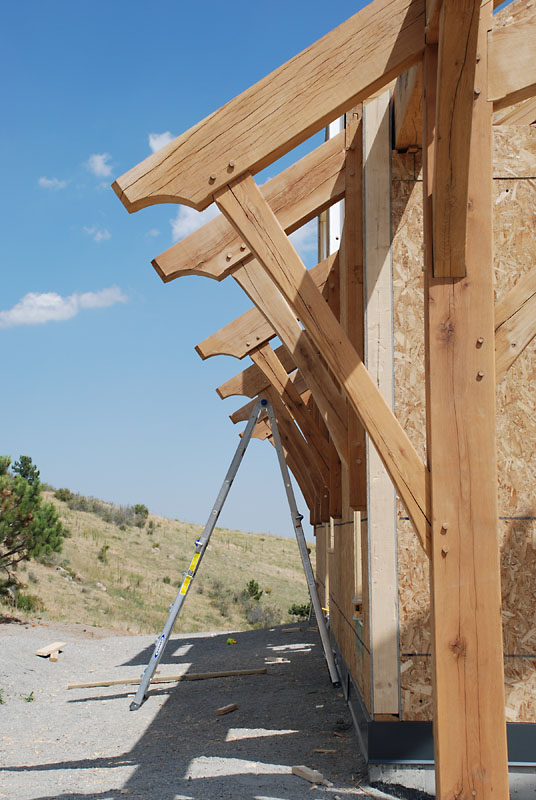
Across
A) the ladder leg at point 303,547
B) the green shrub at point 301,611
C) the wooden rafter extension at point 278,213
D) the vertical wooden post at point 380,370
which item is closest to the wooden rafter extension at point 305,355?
the wooden rafter extension at point 278,213

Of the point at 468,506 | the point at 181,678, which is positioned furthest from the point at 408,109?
the point at 181,678

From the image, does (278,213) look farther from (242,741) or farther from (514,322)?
(242,741)

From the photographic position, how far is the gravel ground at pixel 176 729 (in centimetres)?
371

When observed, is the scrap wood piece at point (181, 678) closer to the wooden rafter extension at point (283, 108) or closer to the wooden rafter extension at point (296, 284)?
the wooden rafter extension at point (296, 284)

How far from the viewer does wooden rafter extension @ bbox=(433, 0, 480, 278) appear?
2.27 meters

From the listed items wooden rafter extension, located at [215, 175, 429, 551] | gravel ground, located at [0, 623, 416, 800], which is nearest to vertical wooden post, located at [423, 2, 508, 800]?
wooden rafter extension, located at [215, 175, 429, 551]

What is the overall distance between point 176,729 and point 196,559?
136 cm

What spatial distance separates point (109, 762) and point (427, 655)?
2187 millimetres

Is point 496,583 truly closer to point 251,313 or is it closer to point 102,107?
point 251,313

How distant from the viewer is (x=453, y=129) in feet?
7.87

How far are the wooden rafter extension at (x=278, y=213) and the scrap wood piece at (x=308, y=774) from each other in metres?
3.12

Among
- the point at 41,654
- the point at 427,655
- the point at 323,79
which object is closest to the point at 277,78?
the point at 323,79

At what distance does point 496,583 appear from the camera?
7.97 feet

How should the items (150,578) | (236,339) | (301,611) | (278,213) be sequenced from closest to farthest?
(278,213)
(236,339)
(301,611)
(150,578)
